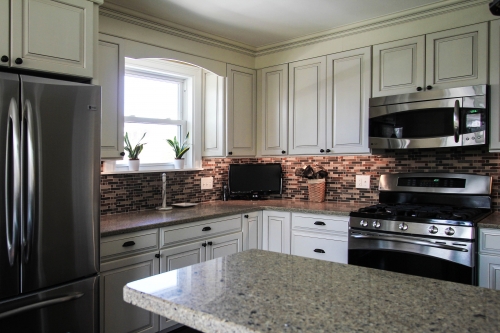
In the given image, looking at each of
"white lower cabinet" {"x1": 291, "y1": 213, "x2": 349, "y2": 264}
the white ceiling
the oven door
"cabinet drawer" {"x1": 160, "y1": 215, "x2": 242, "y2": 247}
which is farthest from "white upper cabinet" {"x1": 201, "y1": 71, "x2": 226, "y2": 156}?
the oven door

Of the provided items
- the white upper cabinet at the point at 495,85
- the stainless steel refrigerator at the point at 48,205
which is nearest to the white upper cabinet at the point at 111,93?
the stainless steel refrigerator at the point at 48,205

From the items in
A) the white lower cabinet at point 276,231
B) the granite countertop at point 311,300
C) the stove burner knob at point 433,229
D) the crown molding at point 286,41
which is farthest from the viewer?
the white lower cabinet at point 276,231

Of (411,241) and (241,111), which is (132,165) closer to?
(241,111)

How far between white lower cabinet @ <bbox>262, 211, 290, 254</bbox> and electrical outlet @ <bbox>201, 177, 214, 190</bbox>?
25.0 inches

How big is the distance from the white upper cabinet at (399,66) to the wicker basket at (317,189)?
95 cm

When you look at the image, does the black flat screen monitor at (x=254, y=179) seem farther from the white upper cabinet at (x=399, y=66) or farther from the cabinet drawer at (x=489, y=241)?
the cabinet drawer at (x=489, y=241)

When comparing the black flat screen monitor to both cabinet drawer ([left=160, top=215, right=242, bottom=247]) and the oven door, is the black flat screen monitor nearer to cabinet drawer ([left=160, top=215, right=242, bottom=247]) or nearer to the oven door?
cabinet drawer ([left=160, top=215, right=242, bottom=247])

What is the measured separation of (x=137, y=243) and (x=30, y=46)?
1.28 m

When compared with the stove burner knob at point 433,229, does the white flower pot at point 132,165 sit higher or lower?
higher

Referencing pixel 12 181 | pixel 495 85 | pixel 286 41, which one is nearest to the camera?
pixel 12 181

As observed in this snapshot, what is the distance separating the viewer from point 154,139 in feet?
11.3

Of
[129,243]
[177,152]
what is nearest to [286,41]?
[177,152]

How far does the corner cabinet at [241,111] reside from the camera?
3.71 m

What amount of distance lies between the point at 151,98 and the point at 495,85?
2624mm
